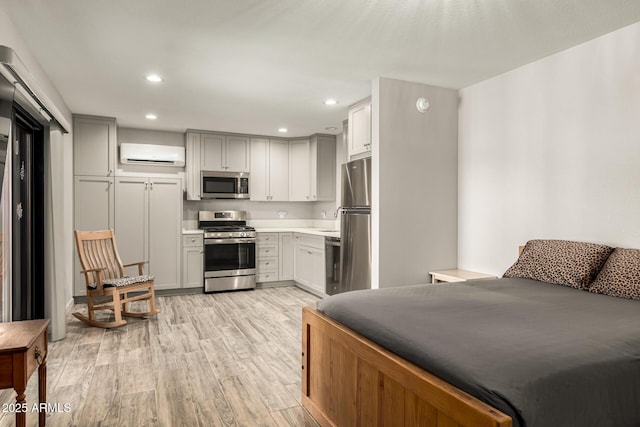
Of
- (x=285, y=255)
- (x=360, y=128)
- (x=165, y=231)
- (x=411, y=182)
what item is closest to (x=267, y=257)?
(x=285, y=255)

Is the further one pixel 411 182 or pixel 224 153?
pixel 224 153

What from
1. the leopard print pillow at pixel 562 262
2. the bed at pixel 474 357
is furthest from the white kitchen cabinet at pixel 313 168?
the bed at pixel 474 357

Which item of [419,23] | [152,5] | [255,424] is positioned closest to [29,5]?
[152,5]

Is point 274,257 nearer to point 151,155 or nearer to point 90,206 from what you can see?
point 151,155

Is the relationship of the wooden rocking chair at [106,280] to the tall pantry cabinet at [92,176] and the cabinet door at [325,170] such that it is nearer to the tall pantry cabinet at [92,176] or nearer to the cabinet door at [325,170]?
the tall pantry cabinet at [92,176]

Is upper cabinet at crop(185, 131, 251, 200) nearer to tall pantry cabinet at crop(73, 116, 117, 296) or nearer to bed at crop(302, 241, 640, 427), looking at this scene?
tall pantry cabinet at crop(73, 116, 117, 296)

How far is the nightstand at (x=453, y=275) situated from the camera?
355 centimetres

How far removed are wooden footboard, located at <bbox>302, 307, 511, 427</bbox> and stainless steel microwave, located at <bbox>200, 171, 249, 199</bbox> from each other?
13.1 ft

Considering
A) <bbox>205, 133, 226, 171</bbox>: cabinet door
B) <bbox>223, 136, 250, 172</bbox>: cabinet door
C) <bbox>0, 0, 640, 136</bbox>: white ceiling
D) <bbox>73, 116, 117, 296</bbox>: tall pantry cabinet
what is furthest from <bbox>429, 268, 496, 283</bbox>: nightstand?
<bbox>73, 116, 117, 296</bbox>: tall pantry cabinet

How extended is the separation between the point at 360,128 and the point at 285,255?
2.70 metres

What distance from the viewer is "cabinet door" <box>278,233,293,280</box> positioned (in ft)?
20.2

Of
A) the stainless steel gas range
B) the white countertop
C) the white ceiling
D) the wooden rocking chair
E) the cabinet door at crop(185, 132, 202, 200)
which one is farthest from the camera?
the cabinet door at crop(185, 132, 202, 200)

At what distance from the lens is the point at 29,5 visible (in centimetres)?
237

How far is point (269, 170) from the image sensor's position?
644cm
